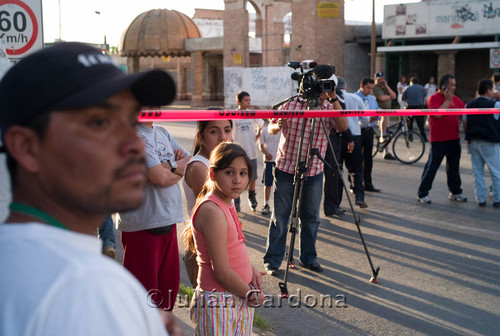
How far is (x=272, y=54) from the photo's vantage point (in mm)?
35938

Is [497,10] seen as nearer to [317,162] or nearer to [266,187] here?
[266,187]

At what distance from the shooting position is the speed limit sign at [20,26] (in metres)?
5.76

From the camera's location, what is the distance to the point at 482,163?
9312 mm

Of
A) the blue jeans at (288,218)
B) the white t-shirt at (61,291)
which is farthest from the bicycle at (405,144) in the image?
the white t-shirt at (61,291)

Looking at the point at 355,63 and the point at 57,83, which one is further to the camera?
the point at 355,63

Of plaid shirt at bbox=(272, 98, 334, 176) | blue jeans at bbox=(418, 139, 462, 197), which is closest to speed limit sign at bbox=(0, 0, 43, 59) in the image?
plaid shirt at bbox=(272, 98, 334, 176)

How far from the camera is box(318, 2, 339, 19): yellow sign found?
1126 inches

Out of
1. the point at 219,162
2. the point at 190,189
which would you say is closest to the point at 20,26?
the point at 190,189

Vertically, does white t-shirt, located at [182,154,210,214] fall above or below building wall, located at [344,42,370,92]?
below

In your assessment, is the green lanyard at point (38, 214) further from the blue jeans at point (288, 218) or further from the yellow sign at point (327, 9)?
the yellow sign at point (327, 9)

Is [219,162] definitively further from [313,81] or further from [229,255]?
[313,81]

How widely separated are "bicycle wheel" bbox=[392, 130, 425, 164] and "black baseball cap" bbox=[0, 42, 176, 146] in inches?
491

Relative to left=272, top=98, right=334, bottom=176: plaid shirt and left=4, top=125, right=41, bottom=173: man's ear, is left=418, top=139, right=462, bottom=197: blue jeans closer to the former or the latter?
left=272, top=98, right=334, bottom=176: plaid shirt

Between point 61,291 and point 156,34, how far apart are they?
117ft
